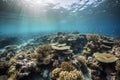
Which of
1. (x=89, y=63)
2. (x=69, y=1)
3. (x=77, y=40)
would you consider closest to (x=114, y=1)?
(x=69, y=1)

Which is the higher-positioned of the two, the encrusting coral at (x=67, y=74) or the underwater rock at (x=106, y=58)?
the underwater rock at (x=106, y=58)

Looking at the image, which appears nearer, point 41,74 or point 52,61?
point 41,74

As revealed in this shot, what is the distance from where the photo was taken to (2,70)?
24.4 feet

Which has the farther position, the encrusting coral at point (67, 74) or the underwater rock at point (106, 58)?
the underwater rock at point (106, 58)

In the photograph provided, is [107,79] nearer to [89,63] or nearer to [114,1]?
[89,63]

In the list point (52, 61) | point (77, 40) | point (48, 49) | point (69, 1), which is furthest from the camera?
point (69, 1)

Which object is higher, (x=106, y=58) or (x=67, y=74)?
(x=106, y=58)

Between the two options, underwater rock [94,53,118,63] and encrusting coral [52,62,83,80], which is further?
underwater rock [94,53,118,63]

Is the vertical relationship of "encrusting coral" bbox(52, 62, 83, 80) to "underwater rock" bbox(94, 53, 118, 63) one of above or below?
below

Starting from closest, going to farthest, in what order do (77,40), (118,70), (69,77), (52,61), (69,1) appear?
(69,77), (118,70), (52,61), (77,40), (69,1)

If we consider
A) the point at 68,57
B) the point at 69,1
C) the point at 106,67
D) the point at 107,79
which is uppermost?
the point at 69,1

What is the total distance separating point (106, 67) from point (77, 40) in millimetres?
5746

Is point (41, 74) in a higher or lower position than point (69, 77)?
lower

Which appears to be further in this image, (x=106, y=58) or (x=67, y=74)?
(x=106, y=58)
